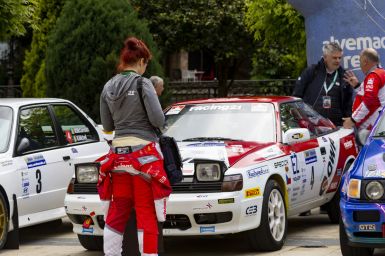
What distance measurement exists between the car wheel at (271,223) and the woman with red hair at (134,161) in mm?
1639

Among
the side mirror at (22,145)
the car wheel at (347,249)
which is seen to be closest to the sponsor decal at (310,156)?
the car wheel at (347,249)

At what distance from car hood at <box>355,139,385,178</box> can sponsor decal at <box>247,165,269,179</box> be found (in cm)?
103

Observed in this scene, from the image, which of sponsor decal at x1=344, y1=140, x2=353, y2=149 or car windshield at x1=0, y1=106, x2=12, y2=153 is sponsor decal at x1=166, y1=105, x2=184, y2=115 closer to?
car windshield at x1=0, y1=106, x2=12, y2=153

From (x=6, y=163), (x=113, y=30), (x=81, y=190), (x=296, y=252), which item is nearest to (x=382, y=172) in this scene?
(x=296, y=252)

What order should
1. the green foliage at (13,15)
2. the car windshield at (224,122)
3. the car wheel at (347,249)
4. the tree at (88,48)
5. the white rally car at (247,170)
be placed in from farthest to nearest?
the tree at (88,48)
the green foliage at (13,15)
the car windshield at (224,122)
the white rally car at (247,170)
the car wheel at (347,249)

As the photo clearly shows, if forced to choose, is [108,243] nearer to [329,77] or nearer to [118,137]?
[118,137]

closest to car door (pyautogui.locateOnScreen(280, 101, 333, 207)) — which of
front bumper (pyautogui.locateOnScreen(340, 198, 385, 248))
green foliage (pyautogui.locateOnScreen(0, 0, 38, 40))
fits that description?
front bumper (pyautogui.locateOnScreen(340, 198, 385, 248))

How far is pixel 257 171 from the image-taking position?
8.71m

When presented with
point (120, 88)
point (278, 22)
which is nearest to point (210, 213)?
point (120, 88)

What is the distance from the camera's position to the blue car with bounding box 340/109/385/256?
24.5ft

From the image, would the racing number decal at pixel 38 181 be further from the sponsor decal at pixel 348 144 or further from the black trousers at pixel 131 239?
the sponsor decal at pixel 348 144

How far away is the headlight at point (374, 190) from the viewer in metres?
7.52

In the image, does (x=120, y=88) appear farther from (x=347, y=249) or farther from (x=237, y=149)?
(x=347, y=249)

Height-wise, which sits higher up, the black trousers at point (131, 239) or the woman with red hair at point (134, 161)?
the woman with red hair at point (134, 161)
